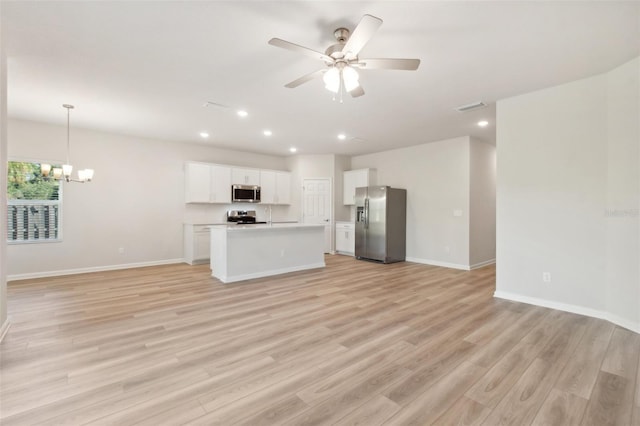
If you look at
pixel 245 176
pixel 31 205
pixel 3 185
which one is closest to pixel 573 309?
pixel 3 185

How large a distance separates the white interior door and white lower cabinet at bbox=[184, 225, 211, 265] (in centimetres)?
272

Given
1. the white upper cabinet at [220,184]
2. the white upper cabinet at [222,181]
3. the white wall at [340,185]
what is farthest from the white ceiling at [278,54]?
the white wall at [340,185]

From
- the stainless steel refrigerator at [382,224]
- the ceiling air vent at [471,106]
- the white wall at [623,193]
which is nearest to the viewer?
the white wall at [623,193]

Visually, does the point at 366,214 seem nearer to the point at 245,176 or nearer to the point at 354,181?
the point at 354,181

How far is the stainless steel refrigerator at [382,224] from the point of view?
255 inches

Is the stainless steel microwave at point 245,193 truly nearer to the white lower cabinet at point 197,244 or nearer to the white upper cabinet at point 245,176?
the white upper cabinet at point 245,176

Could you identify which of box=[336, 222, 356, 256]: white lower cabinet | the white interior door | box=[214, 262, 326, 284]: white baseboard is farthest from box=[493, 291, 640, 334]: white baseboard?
the white interior door

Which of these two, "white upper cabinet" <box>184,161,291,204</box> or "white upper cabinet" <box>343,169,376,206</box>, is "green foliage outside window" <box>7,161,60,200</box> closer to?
"white upper cabinet" <box>184,161,291,204</box>

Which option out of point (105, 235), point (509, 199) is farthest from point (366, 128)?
point (105, 235)

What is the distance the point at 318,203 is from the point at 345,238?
48.3 inches

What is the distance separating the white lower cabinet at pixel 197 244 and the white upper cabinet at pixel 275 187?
1778 mm

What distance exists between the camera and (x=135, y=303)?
12.2ft

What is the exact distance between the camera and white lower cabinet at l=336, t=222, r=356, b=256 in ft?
24.6

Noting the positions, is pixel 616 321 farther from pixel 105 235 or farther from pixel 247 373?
pixel 105 235
